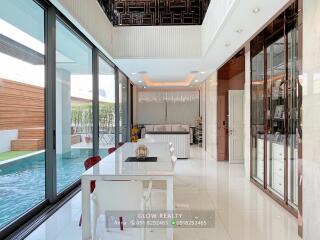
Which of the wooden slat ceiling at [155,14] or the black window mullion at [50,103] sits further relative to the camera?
the wooden slat ceiling at [155,14]

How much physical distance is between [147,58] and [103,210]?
478 cm

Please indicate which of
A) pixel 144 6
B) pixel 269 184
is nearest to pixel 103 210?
pixel 269 184

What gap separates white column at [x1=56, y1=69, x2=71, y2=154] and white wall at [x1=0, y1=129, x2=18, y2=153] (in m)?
1.35

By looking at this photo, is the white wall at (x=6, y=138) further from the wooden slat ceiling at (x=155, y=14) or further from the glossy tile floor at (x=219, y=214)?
the wooden slat ceiling at (x=155, y=14)

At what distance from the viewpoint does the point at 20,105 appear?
3.14 m

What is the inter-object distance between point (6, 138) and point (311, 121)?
10.6 feet

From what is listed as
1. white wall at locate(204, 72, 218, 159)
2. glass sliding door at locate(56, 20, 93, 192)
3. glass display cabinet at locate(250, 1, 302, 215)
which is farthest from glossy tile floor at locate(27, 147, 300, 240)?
white wall at locate(204, 72, 218, 159)

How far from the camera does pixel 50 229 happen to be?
3.00 m

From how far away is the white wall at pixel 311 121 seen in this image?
254 centimetres

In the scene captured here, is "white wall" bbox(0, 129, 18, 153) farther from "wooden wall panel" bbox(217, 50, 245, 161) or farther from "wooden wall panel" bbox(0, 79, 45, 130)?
"wooden wall panel" bbox(217, 50, 245, 161)

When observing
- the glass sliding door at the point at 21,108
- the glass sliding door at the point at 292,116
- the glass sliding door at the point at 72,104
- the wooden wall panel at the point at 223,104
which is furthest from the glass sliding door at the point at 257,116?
the glass sliding door at the point at 21,108

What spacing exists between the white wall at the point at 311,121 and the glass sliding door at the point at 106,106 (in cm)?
466

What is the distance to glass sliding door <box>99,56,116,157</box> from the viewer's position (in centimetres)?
648

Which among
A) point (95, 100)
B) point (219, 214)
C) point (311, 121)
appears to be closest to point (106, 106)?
point (95, 100)
